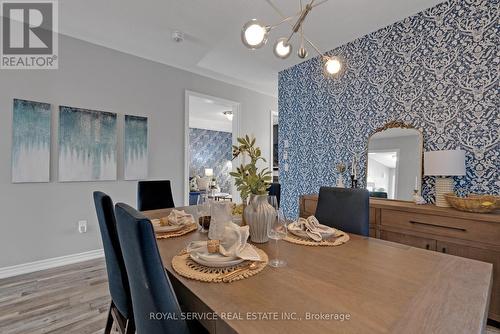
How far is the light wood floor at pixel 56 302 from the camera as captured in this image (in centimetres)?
171

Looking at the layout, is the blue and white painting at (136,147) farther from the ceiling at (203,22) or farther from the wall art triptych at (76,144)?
the ceiling at (203,22)

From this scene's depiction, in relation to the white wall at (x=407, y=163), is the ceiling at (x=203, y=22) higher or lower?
higher

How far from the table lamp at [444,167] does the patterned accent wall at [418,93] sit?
0.58 feet

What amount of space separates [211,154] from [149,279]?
7.97 m

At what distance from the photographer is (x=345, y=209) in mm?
1663

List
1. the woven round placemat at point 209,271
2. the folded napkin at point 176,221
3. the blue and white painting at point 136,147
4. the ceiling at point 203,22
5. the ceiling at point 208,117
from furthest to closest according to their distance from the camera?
the ceiling at point 208,117 < the blue and white painting at point 136,147 < the ceiling at point 203,22 < the folded napkin at point 176,221 < the woven round placemat at point 209,271

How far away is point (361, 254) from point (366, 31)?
265cm

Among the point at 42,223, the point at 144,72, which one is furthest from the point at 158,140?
the point at 42,223

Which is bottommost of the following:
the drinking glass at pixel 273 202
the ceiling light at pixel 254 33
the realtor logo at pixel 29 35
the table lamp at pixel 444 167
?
the drinking glass at pixel 273 202

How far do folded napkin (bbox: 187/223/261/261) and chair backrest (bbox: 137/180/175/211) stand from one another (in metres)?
1.57

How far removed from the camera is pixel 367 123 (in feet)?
9.25

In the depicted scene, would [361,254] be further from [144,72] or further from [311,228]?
[144,72]

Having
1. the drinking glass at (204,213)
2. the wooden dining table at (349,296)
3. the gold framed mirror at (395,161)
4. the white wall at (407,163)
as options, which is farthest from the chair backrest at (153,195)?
the white wall at (407,163)

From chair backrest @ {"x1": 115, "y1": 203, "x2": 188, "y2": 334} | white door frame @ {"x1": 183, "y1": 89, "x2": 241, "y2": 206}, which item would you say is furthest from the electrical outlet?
chair backrest @ {"x1": 115, "y1": 203, "x2": 188, "y2": 334}
